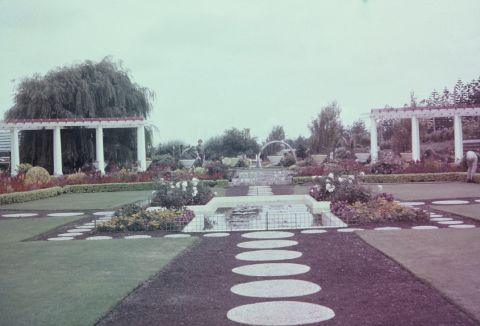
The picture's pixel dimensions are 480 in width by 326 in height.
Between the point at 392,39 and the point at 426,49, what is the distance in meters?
2.19

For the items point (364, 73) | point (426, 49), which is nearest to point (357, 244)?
point (426, 49)

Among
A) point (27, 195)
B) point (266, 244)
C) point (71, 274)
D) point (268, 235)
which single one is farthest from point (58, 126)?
point (71, 274)

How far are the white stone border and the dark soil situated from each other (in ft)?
8.85

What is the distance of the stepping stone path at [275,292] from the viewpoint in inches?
159

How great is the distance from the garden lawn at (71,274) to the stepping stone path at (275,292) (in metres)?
1.07

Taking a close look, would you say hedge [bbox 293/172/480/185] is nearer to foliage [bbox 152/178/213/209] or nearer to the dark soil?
foliage [bbox 152/178/213/209]

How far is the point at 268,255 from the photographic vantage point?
661cm

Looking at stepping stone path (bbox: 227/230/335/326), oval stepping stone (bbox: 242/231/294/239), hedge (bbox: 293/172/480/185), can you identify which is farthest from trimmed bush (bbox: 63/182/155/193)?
stepping stone path (bbox: 227/230/335/326)

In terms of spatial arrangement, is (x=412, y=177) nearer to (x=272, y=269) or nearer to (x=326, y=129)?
(x=326, y=129)

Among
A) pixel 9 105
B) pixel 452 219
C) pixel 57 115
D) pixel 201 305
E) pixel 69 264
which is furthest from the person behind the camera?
pixel 9 105

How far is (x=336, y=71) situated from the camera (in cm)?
2852

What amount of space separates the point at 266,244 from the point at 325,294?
9.21 ft

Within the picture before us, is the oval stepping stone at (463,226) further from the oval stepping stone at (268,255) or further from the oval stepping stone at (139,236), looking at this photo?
the oval stepping stone at (139,236)

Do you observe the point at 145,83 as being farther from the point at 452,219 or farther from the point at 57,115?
the point at 452,219
